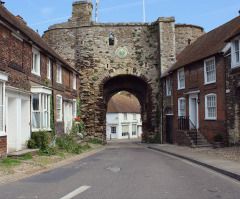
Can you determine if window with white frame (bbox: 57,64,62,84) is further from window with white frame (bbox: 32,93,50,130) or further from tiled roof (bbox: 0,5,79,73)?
window with white frame (bbox: 32,93,50,130)

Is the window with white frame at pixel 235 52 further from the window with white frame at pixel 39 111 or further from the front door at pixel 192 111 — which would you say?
the window with white frame at pixel 39 111

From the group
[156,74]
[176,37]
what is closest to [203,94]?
[156,74]

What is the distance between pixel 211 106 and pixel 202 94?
1284 millimetres

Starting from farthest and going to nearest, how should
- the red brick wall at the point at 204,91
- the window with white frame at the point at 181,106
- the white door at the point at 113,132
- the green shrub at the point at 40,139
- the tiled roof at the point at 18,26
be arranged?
the white door at the point at 113,132, the window with white frame at the point at 181,106, the red brick wall at the point at 204,91, the green shrub at the point at 40,139, the tiled roof at the point at 18,26

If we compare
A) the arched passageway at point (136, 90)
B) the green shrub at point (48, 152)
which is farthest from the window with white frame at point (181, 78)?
the green shrub at point (48, 152)

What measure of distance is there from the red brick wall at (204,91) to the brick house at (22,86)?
9.66 meters

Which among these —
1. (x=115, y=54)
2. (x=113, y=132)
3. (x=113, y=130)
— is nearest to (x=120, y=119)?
(x=113, y=130)

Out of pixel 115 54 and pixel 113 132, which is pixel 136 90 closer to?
pixel 115 54

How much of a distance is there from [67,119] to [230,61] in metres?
12.3

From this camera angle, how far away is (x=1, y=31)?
38.1 ft

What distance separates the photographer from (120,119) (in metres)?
57.4

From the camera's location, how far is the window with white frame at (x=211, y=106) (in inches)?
739

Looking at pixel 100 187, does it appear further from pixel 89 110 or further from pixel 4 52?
pixel 89 110

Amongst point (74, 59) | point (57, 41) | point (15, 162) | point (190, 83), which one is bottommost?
point (15, 162)
